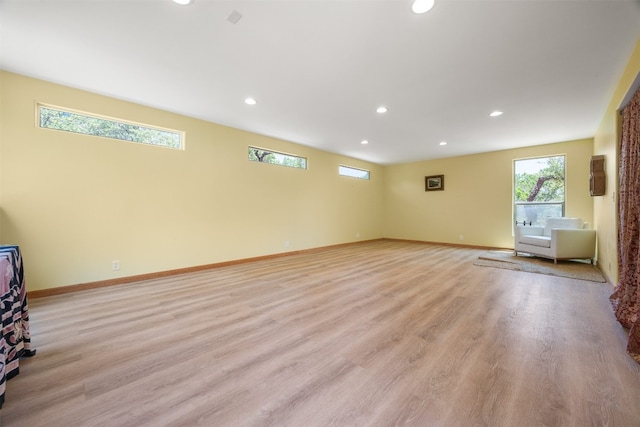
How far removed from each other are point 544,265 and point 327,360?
16.0ft

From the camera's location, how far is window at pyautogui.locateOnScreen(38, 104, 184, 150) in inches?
117

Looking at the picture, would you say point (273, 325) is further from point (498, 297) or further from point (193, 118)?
point (193, 118)

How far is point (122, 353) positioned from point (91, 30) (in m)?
2.73

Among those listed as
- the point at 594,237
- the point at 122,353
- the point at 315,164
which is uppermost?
the point at 315,164

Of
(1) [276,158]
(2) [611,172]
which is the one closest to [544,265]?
(2) [611,172]

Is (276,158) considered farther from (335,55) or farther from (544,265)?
(544,265)

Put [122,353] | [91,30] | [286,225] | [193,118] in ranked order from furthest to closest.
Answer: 1. [286,225]
2. [193,118]
3. [91,30]
4. [122,353]

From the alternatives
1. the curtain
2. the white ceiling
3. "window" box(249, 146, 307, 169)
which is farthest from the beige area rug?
"window" box(249, 146, 307, 169)

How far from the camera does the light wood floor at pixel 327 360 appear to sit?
3.94 feet

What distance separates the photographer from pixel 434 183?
727 cm

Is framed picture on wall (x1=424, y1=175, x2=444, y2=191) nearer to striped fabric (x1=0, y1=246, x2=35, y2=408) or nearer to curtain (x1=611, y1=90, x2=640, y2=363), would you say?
curtain (x1=611, y1=90, x2=640, y2=363)

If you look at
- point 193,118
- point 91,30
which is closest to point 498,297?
point 91,30

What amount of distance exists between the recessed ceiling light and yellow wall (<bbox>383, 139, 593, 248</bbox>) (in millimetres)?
5774

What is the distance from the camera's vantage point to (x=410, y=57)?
7.99ft
